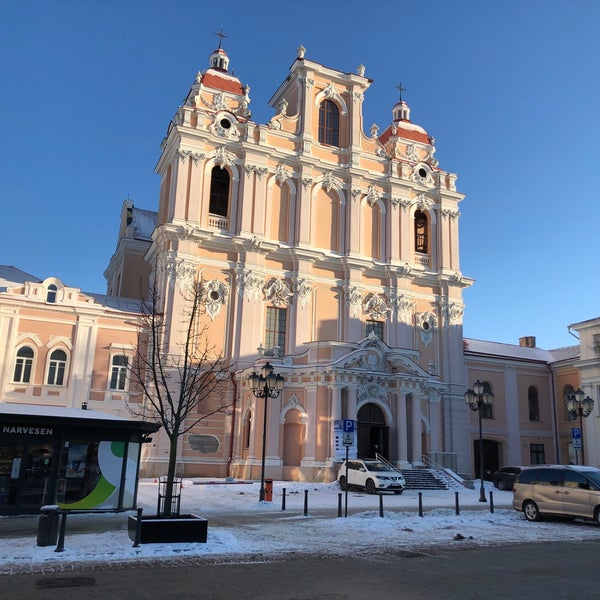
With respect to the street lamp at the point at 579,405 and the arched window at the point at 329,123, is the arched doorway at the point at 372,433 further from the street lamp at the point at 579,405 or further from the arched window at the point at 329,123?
the arched window at the point at 329,123

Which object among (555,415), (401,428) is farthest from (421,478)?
(555,415)

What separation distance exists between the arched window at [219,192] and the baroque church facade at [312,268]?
0.31 feet

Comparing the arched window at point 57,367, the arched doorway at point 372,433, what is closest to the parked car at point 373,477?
the arched doorway at point 372,433

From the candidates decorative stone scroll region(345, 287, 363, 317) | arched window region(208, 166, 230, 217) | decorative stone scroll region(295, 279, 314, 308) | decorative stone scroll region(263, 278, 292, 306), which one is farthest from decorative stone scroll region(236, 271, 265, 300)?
decorative stone scroll region(345, 287, 363, 317)

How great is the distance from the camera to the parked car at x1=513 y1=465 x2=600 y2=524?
18.3m

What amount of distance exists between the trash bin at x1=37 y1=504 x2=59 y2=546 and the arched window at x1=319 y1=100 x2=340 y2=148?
1474 inches

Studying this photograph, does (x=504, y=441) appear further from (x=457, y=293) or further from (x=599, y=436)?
(x=457, y=293)

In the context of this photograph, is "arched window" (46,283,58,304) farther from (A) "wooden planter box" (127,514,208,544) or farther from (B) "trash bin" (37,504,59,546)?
(A) "wooden planter box" (127,514,208,544)

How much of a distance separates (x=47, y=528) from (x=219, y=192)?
31.9 metres

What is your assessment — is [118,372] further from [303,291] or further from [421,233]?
[421,233]

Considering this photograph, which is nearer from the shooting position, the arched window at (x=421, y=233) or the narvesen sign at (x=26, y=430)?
the narvesen sign at (x=26, y=430)

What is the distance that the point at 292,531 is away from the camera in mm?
16156

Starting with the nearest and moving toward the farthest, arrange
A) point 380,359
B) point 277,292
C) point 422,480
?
point 422,480 < point 380,359 < point 277,292

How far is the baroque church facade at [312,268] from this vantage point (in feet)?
118
